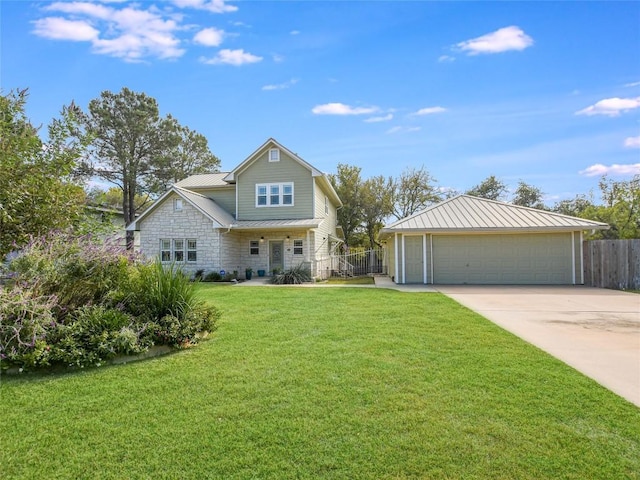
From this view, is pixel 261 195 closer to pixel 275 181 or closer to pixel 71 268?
pixel 275 181

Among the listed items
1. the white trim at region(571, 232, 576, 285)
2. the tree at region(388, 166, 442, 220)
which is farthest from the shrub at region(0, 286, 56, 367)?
the tree at region(388, 166, 442, 220)

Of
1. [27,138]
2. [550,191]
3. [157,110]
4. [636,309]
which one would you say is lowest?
[636,309]

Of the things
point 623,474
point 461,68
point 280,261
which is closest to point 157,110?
point 280,261

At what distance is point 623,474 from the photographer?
2.44m

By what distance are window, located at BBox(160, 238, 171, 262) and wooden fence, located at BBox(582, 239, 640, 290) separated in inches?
807

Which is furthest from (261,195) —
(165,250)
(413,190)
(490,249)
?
(413,190)

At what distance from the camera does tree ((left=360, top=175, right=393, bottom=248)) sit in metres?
30.2

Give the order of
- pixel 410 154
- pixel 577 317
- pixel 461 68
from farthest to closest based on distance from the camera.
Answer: pixel 410 154 → pixel 461 68 → pixel 577 317

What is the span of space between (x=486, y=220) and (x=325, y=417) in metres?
14.7

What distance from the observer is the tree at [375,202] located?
30.2 m

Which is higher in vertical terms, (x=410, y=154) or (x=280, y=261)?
(x=410, y=154)

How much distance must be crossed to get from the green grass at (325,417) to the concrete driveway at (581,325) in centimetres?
44

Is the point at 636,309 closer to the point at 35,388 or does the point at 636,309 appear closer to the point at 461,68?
the point at 461,68

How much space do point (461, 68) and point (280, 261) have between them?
1294cm
